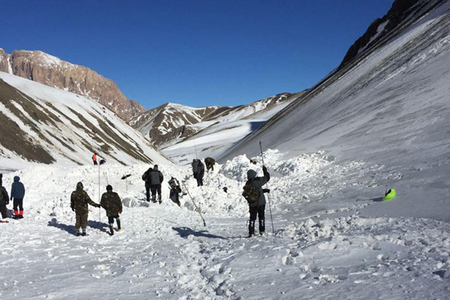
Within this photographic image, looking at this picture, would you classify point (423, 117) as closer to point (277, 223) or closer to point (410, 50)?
point (277, 223)

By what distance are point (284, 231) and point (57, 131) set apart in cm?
7647

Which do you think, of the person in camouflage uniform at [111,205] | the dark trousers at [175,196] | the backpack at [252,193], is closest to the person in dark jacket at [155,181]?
the dark trousers at [175,196]

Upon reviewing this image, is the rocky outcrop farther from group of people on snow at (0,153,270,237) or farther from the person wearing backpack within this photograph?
the person wearing backpack

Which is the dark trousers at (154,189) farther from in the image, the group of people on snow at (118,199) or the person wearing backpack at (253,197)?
the person wearing backpack at (253,197)

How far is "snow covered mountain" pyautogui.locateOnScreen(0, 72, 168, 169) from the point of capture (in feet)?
188

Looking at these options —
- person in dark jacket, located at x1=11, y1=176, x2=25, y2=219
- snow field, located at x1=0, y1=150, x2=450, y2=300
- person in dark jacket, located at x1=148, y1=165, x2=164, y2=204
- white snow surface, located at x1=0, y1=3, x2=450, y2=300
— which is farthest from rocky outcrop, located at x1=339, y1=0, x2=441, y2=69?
person in dark jacket, located at x1=11, y1=176, x2=25, y2=219

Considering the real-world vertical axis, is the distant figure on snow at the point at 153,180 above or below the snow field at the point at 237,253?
above

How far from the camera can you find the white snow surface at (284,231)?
6.27 m

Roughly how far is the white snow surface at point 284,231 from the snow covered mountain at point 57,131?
3779cm

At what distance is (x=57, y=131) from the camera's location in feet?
248

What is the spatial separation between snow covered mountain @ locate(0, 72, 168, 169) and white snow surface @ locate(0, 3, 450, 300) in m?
37.8

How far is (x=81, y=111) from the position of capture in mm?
105750

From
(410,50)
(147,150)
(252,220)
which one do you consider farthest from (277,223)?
(147,150)

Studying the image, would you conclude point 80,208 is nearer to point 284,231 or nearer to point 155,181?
point 155,181
